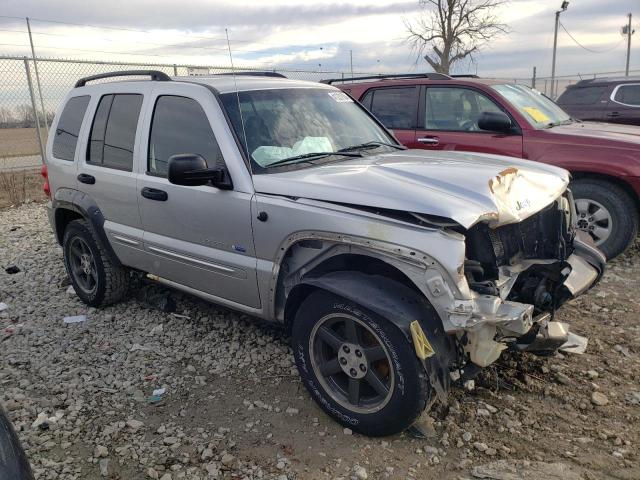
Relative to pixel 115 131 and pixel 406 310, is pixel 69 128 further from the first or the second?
pixel 406 310

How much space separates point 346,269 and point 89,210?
103 inches

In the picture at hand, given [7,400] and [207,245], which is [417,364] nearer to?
[207,245]

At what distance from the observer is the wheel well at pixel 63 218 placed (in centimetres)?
515

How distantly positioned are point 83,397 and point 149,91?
226 cm

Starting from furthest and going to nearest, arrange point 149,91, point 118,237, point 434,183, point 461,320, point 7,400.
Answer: point 118,237, point 149,91, point 7,400, point 434,183, point 461,320

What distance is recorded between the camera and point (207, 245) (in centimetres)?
373

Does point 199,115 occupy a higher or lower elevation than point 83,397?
higher

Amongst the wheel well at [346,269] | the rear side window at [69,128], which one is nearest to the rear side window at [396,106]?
the rear side window at [69,128]

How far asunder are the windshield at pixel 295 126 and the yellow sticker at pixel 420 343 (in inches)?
54.9

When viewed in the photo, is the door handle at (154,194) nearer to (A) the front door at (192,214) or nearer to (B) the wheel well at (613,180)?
(A) the front door at (192,214)

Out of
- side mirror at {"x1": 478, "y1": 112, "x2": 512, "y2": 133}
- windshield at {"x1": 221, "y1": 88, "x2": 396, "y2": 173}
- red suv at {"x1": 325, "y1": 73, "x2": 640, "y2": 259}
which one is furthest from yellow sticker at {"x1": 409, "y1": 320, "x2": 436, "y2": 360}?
side mirror at {"x1": 478, "y1": 112, "x2": 512, "y2": 133}

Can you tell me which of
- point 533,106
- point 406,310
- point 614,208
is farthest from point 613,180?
point 406,310

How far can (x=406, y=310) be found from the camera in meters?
2.78

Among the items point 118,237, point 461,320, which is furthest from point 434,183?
point 118,237
